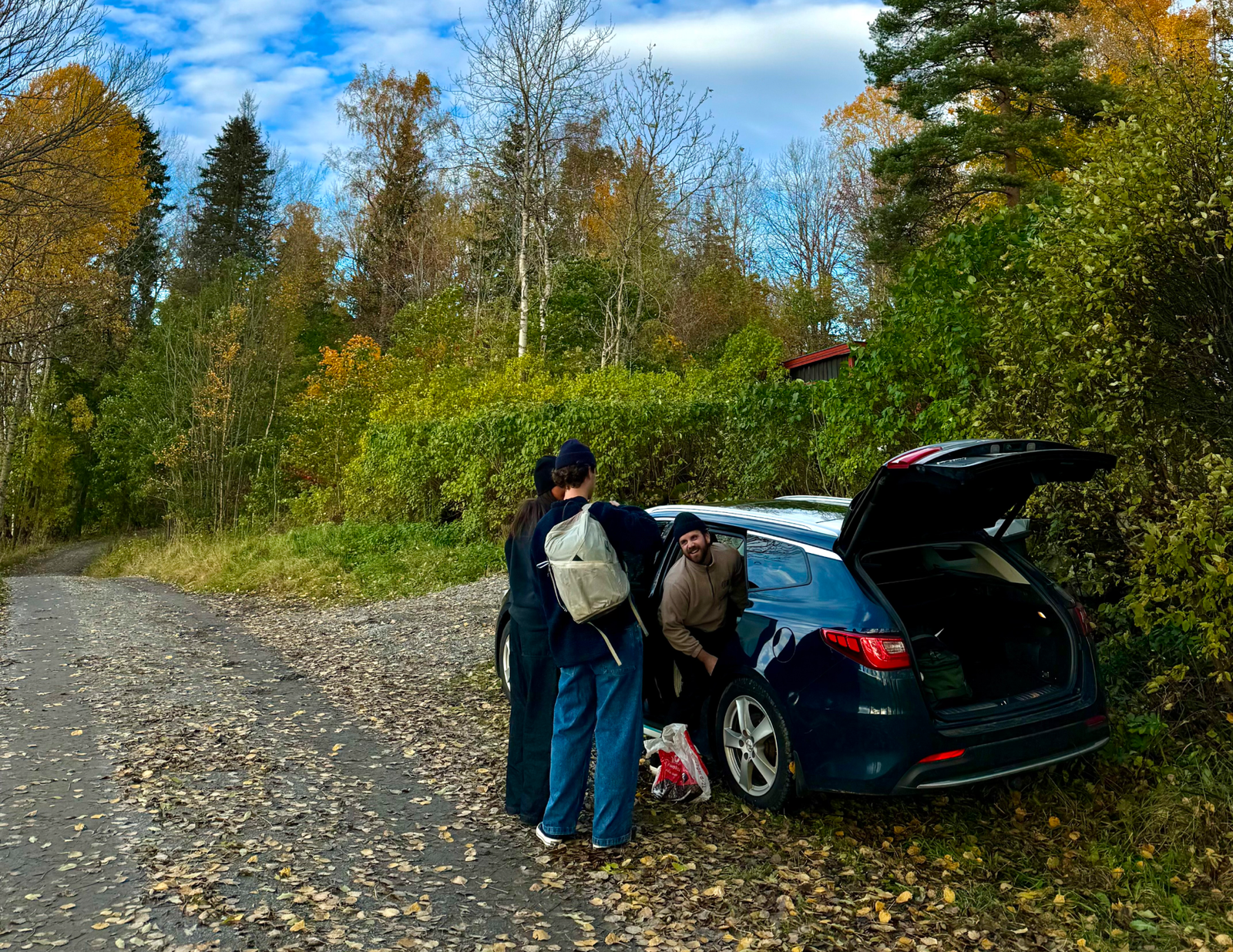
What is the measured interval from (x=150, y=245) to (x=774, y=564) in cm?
4457

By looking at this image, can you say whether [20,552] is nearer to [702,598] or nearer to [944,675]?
[702,598]

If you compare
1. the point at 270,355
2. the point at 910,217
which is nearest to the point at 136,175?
the point at 270,355

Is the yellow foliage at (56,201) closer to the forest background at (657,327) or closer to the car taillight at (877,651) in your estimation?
the forest background at (657,327)

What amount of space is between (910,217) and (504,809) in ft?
68.9

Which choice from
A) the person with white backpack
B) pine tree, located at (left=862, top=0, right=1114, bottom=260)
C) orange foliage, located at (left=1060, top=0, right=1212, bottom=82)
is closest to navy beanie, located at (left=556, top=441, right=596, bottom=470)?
the person with white backpack

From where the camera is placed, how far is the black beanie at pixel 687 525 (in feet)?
A: 16.8

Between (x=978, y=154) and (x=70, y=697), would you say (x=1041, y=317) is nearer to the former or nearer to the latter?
(x=70, y=697)

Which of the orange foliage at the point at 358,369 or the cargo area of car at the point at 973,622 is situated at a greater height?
the orange foliage at the point at 358,369

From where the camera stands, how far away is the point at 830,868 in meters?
4.37

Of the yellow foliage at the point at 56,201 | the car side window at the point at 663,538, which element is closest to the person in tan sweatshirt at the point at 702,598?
the car side window at the point at 663,538

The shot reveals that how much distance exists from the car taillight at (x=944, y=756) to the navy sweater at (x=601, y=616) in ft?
4.87

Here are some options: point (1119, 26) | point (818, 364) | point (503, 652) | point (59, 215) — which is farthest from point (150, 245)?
point (503, 652)

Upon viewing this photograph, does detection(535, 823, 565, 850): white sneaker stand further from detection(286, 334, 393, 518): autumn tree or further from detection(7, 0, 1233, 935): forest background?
detection(286, 334, 393, 518): autumn tree

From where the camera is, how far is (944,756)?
13.7 feet
